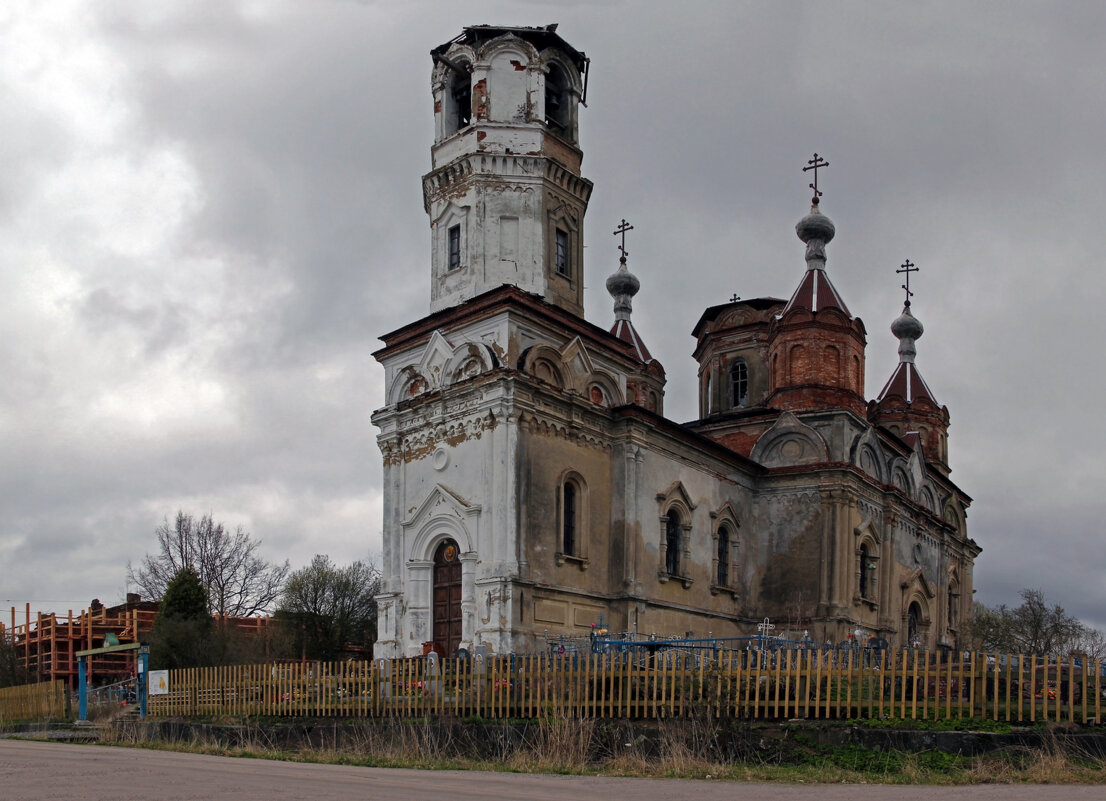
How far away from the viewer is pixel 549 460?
2539 cm

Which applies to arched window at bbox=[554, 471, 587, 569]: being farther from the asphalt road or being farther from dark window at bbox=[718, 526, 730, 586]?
the asphalt road

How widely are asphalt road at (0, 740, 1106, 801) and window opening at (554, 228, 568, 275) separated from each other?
54.1 feet

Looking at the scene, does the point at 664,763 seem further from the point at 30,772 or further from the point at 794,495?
the point at 794,495

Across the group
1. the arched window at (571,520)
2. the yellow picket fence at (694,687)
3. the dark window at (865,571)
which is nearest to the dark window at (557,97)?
the arched window at (571,520)

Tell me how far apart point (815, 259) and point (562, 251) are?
12723 millimetres

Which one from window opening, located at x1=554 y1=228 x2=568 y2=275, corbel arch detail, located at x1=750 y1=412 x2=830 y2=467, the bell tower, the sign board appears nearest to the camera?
the sign board

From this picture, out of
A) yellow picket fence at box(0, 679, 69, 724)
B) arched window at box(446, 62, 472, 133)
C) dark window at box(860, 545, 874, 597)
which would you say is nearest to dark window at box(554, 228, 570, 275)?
arched window at box(446, 62, 472, 133)

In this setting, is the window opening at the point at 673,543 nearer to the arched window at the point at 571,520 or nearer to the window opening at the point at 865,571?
the arched window at the point at 571,520

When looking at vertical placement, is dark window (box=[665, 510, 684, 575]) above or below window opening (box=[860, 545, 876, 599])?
above

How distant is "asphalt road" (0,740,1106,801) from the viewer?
347 inches

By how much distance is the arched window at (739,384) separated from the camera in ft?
138

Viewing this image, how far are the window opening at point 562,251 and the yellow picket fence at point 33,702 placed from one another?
571 inches

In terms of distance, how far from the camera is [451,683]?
58.8 ft

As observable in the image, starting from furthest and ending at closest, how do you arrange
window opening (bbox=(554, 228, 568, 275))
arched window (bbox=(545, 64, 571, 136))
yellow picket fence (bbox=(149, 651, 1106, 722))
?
arched window (bbox=(545, 64, 571, 136)) → window opening (bbox=(554, 228, 568, 275)) → yellow picket fence (bbox=(149, 651, 1106, 722))
